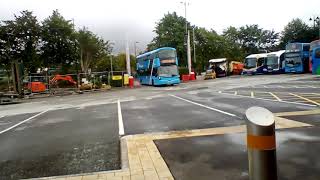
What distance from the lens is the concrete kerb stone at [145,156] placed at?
6.41 metres

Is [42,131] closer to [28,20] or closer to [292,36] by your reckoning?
[28,20]

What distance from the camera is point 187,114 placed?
14398mm

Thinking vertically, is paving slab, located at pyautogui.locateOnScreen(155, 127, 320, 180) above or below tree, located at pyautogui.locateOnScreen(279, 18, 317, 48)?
below

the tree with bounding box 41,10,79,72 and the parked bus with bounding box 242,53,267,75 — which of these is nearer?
the tree with bounding box 41,10,79,72

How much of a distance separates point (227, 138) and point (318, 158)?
8.55ft

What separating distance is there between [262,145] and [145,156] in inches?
174

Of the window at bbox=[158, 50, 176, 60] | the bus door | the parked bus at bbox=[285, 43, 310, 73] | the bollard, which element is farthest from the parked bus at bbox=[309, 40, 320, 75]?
the bollard

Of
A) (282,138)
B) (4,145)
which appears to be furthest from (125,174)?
(4,145)

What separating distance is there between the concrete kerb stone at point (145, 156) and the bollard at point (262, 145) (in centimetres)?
Result: 273

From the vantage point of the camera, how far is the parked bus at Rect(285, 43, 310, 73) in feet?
151

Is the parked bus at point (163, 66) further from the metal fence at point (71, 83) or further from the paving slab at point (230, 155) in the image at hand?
the paving slab at point (230, 155)

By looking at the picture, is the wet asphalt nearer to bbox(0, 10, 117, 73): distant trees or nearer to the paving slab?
the paving slab

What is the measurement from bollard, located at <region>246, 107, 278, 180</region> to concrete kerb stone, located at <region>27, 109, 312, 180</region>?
273 cm

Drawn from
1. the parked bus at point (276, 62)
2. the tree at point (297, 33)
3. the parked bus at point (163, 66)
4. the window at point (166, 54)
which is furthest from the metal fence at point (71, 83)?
the tree at point (297, 33)
